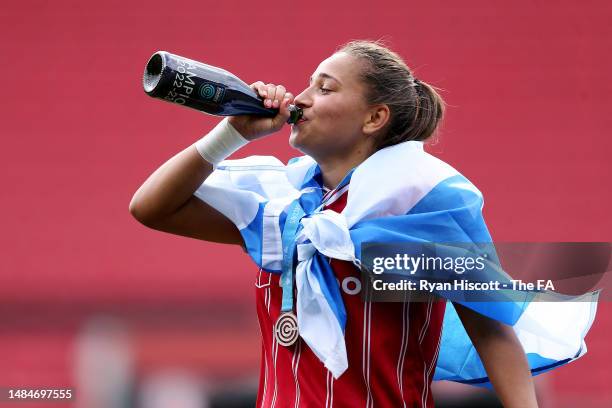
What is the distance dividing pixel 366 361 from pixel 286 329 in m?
0.13

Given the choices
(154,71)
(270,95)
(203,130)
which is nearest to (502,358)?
(270,95)

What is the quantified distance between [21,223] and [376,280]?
8.78 ft

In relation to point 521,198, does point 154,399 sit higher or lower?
lower

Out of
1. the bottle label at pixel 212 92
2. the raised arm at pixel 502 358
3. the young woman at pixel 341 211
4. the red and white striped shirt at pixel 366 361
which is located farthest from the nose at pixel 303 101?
the raised arm at pixel 502 358

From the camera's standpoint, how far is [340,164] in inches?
60.9

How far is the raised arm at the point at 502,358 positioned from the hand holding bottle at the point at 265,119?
39 cm

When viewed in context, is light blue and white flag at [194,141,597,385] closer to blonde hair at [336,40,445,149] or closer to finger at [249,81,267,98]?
blonde hair at [336,40,445,149]

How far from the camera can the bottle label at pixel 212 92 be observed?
1.44 meters

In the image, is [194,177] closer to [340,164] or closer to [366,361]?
[340,164]

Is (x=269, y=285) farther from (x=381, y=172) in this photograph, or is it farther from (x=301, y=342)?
(x=381, y=172)

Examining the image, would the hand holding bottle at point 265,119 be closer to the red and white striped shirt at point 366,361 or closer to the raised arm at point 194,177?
the raised arm at point 194,177

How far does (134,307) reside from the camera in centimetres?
351

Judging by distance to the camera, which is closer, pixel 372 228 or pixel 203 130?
pixel 372 228

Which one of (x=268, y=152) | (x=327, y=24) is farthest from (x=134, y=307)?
(x=327, y=24)
